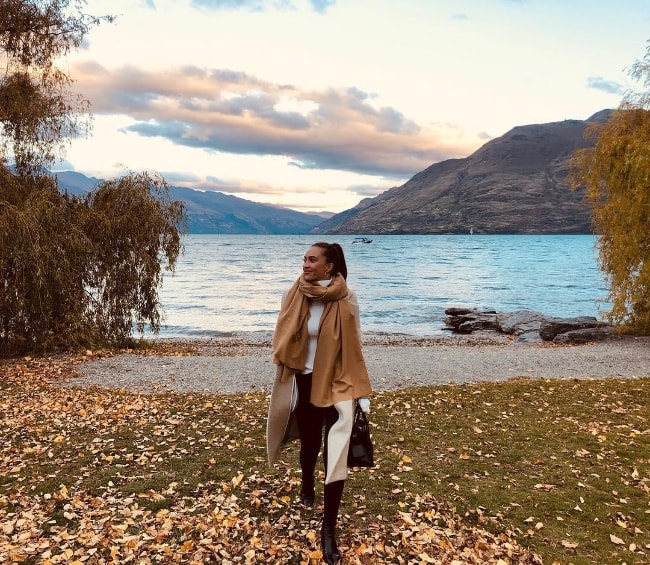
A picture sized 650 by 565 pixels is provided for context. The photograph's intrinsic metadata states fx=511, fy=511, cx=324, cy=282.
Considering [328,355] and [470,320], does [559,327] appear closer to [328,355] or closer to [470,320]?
[470,320]

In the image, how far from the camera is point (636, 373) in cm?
1566

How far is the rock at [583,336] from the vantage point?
76.1 ft

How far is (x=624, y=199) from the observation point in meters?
21.3

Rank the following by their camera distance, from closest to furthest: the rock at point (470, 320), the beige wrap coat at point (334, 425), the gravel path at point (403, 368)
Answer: the beige wrap coat at point (334, 425) < the gravel path at point (403, 368) < the rock at point (470, 320)

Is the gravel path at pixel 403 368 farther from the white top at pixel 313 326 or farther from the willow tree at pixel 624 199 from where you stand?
the white top at pixel 313 326

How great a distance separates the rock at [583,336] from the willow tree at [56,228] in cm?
1748

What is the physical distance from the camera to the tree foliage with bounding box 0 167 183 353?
15469mm

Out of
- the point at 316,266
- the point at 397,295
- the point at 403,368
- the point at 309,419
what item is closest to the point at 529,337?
the point at 403,368

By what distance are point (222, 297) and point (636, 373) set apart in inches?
1481

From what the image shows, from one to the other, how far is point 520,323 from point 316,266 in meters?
28.3

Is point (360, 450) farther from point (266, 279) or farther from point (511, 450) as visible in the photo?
point (266, 279)

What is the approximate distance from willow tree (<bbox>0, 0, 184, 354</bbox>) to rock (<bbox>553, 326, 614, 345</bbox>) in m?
17.5

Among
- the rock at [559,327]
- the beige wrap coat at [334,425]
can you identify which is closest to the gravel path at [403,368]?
the rock at [559,327]

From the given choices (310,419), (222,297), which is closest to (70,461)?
(310,419)
